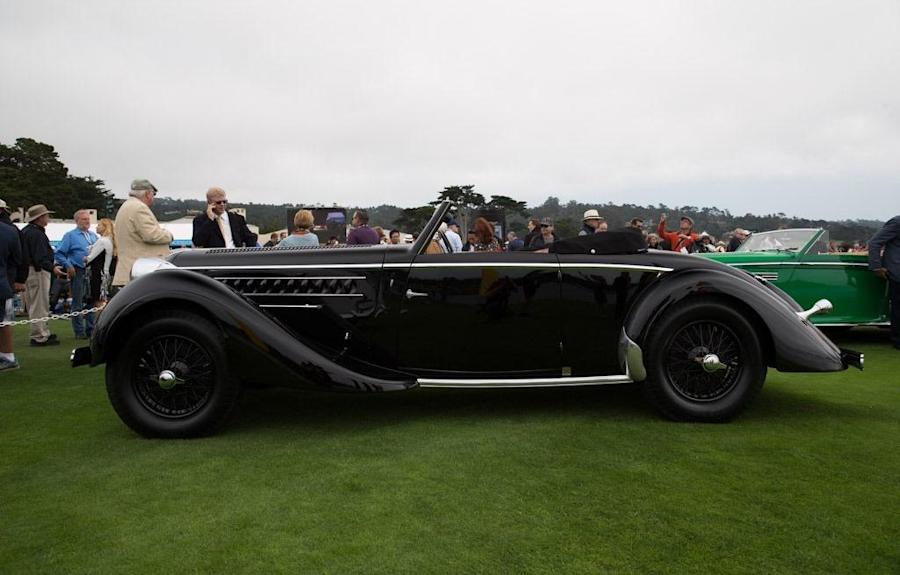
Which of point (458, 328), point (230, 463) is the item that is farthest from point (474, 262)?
point (230, 463)

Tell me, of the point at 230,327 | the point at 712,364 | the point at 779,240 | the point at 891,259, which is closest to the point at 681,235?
the point at 779,240

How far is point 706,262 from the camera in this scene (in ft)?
13.6

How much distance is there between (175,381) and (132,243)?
2.74m

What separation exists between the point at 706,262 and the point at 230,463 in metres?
3.37

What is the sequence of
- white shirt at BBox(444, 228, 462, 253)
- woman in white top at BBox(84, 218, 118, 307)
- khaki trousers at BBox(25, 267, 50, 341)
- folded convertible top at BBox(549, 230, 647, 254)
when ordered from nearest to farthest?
folded convertible top at BBox(549, 230, 647, 254), white shirt at BBox(444, 228, 462, 253), khaki trousers at BBox(25, 267, 50, 341), woman in white top at BBox(84, 218, 118, 307)

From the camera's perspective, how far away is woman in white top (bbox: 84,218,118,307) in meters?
8.65

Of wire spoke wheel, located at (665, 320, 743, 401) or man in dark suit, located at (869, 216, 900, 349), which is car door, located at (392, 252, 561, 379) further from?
man in dark suit, located at (869, 216, 900, 349)

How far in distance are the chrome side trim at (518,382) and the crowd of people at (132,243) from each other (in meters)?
0.92

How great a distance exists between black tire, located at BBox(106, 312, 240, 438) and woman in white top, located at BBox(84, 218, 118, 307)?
545 cm

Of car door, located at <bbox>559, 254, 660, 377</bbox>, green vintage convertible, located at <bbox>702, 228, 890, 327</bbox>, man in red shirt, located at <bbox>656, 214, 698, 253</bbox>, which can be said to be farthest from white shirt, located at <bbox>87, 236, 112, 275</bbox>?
green vintage convertible, located at <bbox>702, 228, 890, 327</bbox>

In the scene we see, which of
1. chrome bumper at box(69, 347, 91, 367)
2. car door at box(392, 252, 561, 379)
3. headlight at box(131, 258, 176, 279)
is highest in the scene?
headlight at box(131, 258, 176, 279)

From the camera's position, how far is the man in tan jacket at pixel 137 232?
18.9 ft

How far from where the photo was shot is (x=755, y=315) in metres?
3.99

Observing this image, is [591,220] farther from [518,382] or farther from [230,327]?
[230,327]
